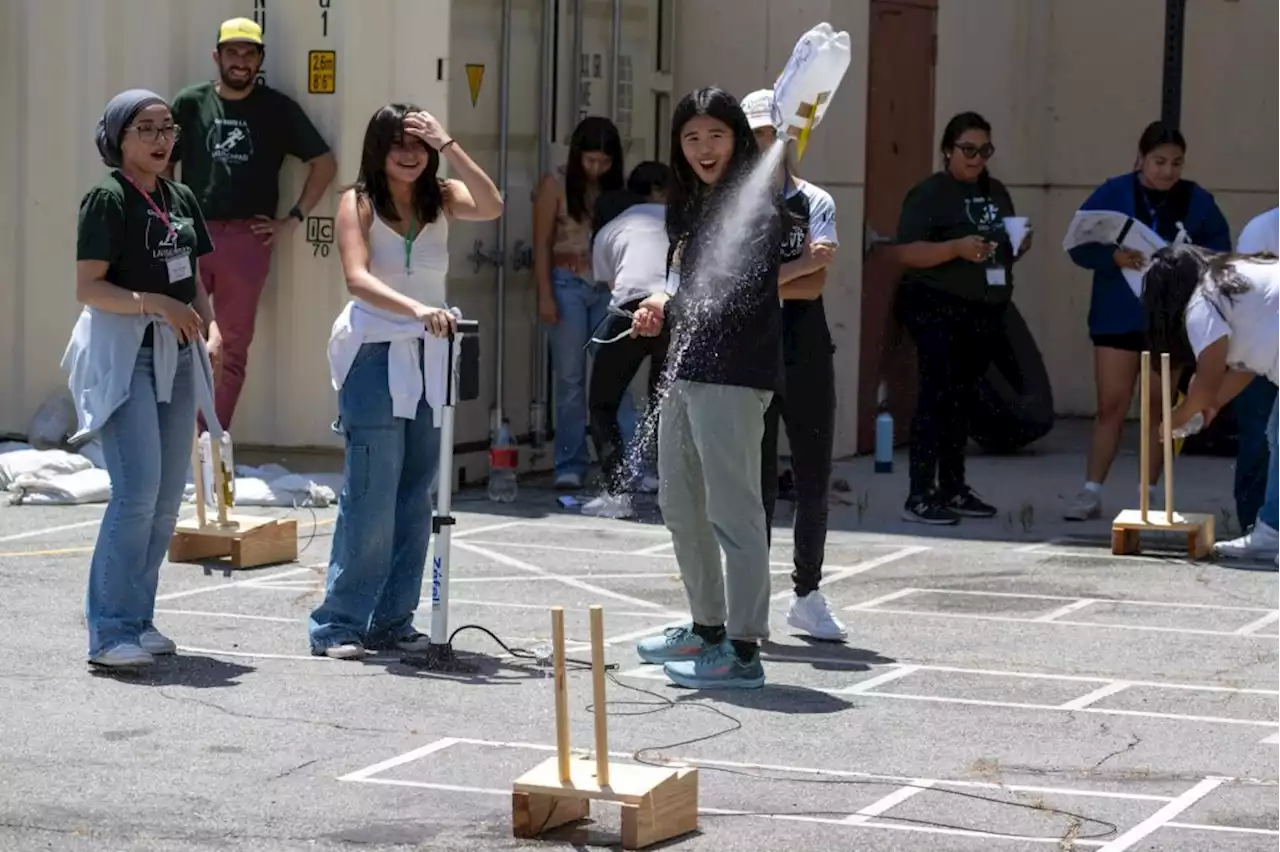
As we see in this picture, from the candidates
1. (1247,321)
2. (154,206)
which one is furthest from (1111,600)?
(154,206)

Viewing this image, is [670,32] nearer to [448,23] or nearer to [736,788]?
[448,23]

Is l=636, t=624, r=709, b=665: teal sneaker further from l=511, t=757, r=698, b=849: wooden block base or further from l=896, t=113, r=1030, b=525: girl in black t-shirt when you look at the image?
l=896, t=113, r=1030, b=525: girl in black t-shirt

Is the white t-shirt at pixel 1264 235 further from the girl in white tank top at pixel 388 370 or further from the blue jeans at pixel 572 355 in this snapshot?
the girl in white tank top at pixel 388 370

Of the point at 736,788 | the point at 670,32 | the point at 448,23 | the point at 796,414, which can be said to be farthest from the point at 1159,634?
the point at 670,32

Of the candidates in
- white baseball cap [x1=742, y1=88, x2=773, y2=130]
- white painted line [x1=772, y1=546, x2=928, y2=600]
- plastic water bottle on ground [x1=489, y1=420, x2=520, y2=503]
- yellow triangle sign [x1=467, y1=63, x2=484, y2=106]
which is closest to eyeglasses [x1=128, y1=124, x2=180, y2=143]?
white baseball cap [x1=742, y1=88, x2=773, y2=130]

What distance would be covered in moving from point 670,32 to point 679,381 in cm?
640

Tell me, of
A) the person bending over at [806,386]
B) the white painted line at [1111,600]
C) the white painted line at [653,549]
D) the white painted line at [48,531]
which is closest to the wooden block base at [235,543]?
the white painted line at [48,531]

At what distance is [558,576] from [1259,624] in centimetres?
283

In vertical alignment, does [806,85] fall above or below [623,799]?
above

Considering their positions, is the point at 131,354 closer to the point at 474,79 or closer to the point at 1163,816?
the point at 1163,816

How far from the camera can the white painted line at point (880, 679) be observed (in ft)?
25.6

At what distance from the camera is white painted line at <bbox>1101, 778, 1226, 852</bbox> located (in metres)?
5.92

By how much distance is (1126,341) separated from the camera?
1142cm

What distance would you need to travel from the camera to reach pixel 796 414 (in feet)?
27.3
